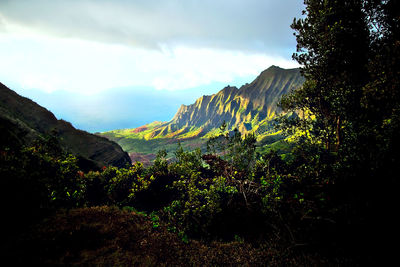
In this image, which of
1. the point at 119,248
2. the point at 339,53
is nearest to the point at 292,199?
the point at 119,248

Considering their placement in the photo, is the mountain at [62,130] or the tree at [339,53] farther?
the mountain at [62,130]

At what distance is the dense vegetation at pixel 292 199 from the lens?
22.3 ft

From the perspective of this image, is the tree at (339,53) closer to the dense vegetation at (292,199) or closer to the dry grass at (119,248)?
the dense vegetation at (292,199)

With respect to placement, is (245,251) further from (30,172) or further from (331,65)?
(331,65)

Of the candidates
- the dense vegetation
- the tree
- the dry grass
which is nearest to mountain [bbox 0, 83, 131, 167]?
the dense vegetation

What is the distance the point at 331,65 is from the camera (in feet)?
45.4

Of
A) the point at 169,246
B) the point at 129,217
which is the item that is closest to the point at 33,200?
the point at 129,217

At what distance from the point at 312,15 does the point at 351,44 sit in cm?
430

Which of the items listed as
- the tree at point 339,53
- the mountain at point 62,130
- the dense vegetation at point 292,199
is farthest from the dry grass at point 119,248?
the mountain at point 62,130

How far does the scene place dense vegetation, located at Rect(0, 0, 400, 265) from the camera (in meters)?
6.80

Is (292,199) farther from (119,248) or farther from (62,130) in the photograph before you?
(62,130)

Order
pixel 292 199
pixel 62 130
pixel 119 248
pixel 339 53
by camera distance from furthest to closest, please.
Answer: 1. pixel 62 130
2. pixel 339 53
3. pixel 292 199
4. pixel 119 248

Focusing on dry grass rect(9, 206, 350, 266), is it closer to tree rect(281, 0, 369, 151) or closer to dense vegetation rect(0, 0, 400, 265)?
dense vegetation rect(0, 0, 400, 265)

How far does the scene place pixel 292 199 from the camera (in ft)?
33.7
